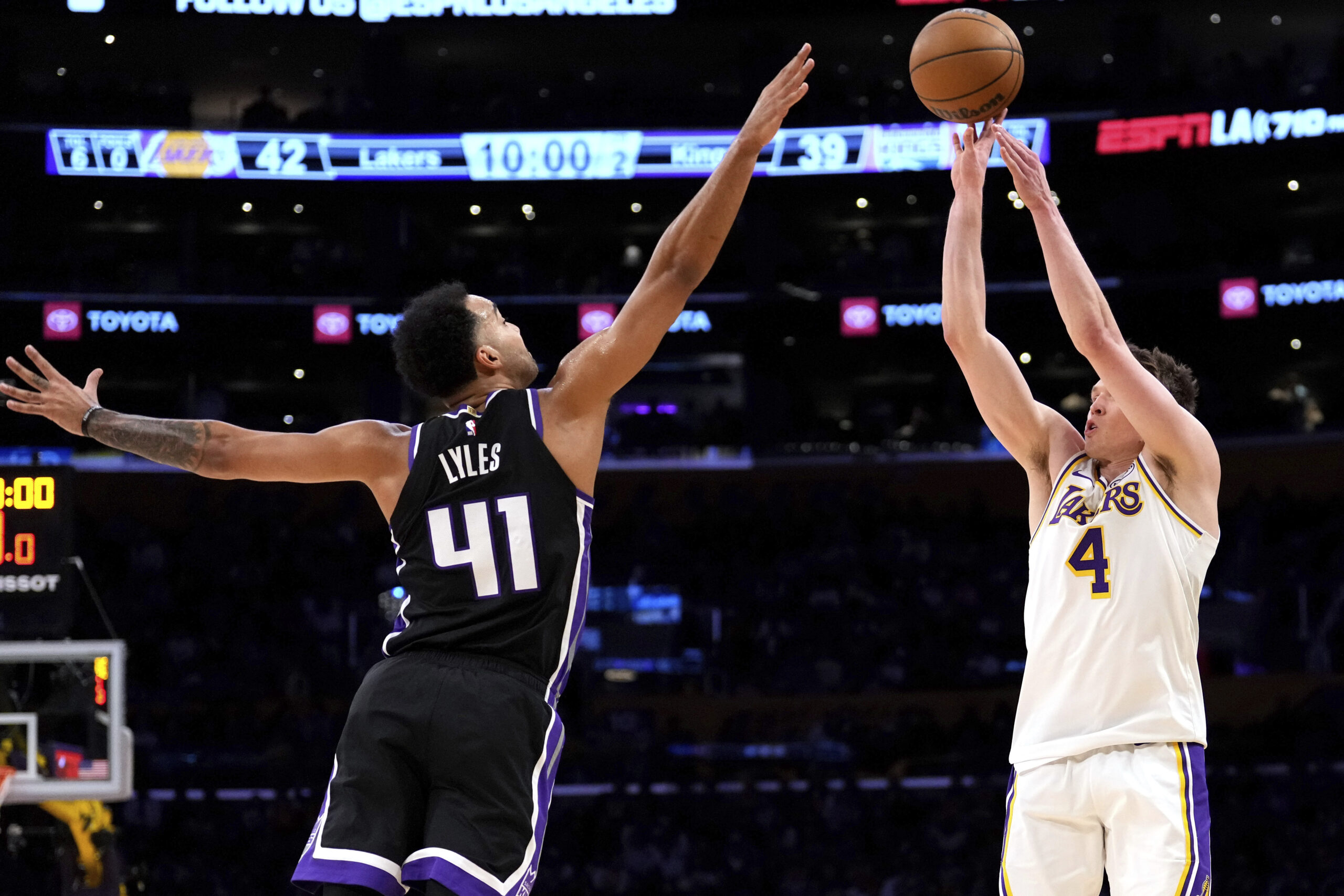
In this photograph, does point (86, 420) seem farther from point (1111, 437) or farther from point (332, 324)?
point (332, 324)

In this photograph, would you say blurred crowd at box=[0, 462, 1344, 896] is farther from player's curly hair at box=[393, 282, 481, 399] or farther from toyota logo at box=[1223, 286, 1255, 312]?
player's curly hair at box=[393, 282, 481, 399]

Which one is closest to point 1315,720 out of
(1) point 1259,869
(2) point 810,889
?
(1) point 1259,869

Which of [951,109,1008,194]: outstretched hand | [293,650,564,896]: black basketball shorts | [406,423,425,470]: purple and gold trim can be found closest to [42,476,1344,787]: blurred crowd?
[951,109,1008,194]: outstretched hand

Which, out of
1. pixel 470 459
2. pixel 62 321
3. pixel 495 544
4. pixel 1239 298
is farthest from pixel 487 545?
pixel 1239 298

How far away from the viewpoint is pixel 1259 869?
1473cm

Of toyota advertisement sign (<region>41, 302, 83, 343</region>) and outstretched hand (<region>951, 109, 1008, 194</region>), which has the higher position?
toyota advertisement sign (<region>41, 302, 83, 343</region>)

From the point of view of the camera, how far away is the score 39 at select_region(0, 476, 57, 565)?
8.40 meters

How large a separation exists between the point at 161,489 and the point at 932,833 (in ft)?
38.3

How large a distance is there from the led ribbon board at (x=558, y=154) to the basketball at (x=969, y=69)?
13739 millimetres

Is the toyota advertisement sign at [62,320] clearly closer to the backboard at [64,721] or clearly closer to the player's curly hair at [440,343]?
the backboard at [64,721]

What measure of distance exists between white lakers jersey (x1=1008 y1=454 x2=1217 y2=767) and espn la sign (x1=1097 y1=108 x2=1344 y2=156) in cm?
1559

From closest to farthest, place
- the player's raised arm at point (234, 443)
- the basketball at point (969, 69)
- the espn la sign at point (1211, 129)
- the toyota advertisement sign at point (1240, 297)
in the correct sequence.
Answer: the player's raised arm at point (234, 443), the basketball at point (969, 69), the espn la sign at point (1211, 129), the toyota advertisement sign at point (1240, 297)

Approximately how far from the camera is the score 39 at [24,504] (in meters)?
8.40

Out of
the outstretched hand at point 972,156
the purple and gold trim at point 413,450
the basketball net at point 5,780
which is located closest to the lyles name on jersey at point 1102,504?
the outstretched hand at point 972,156
